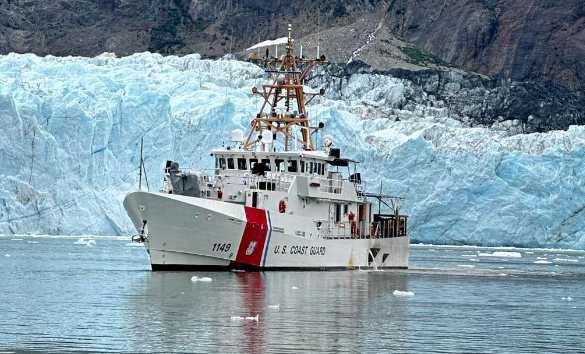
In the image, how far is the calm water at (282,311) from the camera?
68.5ft

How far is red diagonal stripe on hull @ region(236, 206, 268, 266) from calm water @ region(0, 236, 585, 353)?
97 cm

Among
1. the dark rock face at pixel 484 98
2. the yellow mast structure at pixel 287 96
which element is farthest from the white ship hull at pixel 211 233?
the dark rock face at pixel 484 98

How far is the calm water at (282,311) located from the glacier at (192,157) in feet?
75.5

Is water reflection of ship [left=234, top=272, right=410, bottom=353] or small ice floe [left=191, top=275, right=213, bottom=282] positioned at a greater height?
small ice floe [left=191, top=275, right=213, bottom=282]

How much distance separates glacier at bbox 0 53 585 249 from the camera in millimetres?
65375

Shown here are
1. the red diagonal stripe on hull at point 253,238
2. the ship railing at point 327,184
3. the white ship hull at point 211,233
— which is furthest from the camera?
the ship railing at point 327,184

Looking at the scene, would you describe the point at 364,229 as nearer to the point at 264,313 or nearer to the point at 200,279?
the point at 200,279

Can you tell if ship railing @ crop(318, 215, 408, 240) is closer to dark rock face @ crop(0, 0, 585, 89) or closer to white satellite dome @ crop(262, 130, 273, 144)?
white satellite dome @ crop(262, 130, 273, 144)

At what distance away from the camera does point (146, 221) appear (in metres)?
36.0

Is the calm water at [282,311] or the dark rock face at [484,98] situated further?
the dark rock face at [484,98]

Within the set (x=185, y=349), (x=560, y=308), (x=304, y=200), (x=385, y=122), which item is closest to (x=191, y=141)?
(x=385, y=122)

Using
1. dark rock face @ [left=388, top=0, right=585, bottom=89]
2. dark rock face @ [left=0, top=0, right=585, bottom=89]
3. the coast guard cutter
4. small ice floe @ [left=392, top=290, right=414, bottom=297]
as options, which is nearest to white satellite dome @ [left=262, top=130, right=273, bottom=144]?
the coast guard cutter

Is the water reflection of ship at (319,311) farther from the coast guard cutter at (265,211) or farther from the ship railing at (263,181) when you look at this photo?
the ship railing at (263,181)

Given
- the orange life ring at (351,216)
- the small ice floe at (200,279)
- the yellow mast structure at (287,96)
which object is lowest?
the small ice floe at (200,279)
